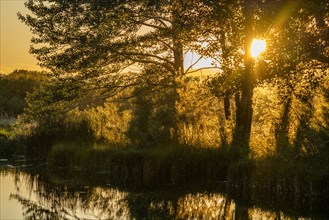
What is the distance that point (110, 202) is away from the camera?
46.8 feet

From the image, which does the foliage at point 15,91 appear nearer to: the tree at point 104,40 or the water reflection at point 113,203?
the tree at point 104,40

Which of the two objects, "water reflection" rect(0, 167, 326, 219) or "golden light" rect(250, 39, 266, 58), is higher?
"golden light" rect(250, 39, 266, 58)

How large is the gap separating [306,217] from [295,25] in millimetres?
4773

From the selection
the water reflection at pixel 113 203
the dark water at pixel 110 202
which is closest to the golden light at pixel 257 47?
the dark water at pixel 110 202

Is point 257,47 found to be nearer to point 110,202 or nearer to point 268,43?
point 268,43

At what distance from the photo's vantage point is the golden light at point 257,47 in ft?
53.3

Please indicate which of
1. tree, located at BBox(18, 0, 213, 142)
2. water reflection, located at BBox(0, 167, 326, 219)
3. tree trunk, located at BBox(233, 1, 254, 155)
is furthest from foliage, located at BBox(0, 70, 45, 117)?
water reflection, located at BBox(0, 167, 326, 219)

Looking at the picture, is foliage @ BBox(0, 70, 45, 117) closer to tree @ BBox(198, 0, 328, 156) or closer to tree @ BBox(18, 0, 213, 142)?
tree @ BBox(18, 0, 213, 142)

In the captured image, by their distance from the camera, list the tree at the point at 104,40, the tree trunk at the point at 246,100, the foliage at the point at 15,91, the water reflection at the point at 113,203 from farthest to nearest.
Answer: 1. the foliage at the point at 15,91
2. the tree at the point at 104,40
3. the tree trunk at the point at 246,100
4. the water reflection at the point at 113,203

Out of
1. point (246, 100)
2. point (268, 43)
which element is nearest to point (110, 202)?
point (268, 43)

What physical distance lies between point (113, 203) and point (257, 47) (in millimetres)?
6475

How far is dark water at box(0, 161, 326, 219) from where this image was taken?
12734 mm

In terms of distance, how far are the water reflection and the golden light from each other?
4.29 meters

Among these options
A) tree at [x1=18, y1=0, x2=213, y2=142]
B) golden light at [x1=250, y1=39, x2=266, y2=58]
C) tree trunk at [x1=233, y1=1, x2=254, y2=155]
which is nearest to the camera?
tree trunk at [x1=233, y1=1, x2=254, y2=155]
